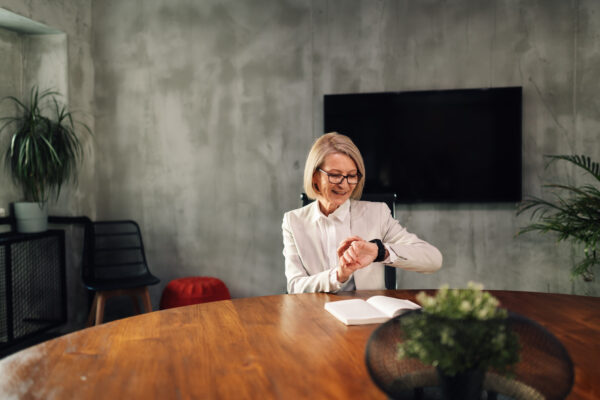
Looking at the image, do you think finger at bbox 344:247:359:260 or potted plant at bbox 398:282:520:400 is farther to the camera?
finger at bbox 344:247:359:260

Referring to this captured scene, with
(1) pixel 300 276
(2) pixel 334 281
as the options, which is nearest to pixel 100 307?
(1) pixel 300 276

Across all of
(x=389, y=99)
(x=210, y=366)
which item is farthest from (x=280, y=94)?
(x=210, y=366)

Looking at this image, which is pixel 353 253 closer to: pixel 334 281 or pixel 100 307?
pixel 334 281

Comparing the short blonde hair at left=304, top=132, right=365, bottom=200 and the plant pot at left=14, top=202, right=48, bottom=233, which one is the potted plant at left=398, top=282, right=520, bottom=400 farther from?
the plant pot at left=14, top=202, right=48, bottom=233

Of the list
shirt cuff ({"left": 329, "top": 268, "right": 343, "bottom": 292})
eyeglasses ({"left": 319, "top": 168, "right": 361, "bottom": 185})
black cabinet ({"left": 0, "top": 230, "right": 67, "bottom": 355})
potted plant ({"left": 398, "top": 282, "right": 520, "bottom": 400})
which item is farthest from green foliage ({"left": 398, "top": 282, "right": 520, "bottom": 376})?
black cabinet ({"left": 0, "top": 230, "right": 67, "bottom": 355})

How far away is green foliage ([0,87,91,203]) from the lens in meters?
3.16

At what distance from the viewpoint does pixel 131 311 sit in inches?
150

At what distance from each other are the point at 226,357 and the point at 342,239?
1.01 meters

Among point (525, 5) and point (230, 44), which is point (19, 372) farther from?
point (525, 5)

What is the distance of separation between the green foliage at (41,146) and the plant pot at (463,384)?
3259mm

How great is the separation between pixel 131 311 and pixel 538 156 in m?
3.76

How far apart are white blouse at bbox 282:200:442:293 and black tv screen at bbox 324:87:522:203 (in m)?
1.39

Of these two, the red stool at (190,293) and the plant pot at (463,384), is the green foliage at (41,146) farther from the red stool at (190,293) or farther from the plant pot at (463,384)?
the plant pot at (463,384)

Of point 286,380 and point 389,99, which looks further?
point 389,99
